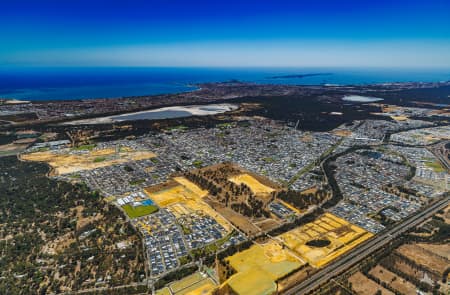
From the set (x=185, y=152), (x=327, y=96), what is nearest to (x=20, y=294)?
(x=185, y=152)

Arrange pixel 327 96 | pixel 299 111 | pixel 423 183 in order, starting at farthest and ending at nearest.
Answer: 1. pixel 327 96
2. pixel 299 111
3. pixel 423 183

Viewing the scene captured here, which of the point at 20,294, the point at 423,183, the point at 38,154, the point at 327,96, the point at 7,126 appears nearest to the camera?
the point at 20,294

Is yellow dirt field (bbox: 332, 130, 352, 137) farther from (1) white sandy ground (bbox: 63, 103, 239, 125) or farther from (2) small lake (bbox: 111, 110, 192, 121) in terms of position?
(2) small lake (bbox: 111, 110, 192, 121)

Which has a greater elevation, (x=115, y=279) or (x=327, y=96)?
(x=327, y=96)

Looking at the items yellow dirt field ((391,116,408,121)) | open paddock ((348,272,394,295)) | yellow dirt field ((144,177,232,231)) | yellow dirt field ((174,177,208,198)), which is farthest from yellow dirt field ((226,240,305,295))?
yellow dirt field ((391,116,408,121))

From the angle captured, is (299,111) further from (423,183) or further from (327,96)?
(423,183)

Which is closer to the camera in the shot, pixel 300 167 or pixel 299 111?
pixel 300 167
